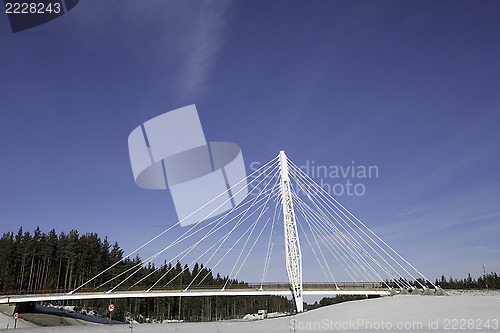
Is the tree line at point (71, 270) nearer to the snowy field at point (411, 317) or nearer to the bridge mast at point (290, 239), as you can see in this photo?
the bridge mast at point (290, 239)

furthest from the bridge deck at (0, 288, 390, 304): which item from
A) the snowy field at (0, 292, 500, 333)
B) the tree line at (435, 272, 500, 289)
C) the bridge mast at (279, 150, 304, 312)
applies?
the tree line at (435, 272, 500, 289)

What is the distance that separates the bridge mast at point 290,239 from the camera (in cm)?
5488

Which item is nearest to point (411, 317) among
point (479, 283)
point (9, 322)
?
point (9, 322)

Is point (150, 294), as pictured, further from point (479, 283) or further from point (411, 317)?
point (479, 283)

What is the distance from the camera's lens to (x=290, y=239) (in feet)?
190

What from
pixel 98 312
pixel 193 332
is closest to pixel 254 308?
pixel 98 312

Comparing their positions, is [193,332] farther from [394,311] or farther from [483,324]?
[483,324]

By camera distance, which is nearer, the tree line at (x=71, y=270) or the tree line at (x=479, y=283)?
the tree line at (x=71, y=270)

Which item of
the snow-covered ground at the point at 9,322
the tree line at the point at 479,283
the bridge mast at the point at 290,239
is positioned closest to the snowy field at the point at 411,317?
the bridge mast at the point at 290,239

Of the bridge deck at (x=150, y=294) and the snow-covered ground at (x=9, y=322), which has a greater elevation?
the bridge deck at (x=150, y=294)

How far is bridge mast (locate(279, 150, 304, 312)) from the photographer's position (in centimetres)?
5488

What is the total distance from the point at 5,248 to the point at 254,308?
98642 mm

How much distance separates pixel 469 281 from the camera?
621 ft

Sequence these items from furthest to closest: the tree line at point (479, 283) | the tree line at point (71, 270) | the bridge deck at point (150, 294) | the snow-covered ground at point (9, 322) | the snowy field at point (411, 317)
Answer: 1. the tree line at point (479, 283)
2. the tree line at point (71, 270)
3. the bridge deck at point (150, 294)
4. the snow-covered ground at point (9, 322)
5. the snowy field at point (411, 317)
